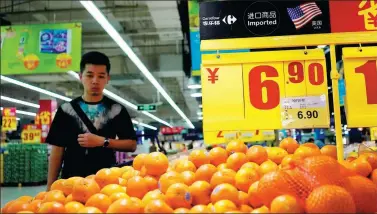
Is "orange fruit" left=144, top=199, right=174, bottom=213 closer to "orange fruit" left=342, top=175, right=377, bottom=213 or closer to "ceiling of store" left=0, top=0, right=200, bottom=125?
"orange fruit" left=342, top=175, right=377, bottom=213

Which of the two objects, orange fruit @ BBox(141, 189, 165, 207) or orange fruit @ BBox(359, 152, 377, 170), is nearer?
orange fruit @ BBox(141, 189, 165, 207)

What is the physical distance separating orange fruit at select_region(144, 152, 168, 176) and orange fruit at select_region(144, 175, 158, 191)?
44 millimetres

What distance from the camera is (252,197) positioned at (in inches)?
54.2

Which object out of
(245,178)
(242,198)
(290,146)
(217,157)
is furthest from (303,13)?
(242,198)

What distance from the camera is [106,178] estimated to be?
1.70 metres

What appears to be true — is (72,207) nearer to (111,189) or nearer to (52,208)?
(52,208)

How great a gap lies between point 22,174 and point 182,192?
1510 centimetres

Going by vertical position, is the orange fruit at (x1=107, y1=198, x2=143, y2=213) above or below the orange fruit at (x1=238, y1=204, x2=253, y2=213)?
above

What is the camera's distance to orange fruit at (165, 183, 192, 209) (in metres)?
1.34

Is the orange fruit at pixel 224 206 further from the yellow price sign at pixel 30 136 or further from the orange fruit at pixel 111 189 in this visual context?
the yellow price sign at pixel 30 136

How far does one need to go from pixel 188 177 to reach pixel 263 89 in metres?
0.85

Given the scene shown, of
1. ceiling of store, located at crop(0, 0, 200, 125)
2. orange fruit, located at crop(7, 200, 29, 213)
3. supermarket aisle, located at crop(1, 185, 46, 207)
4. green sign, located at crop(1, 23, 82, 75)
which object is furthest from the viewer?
ceiling of store, located at crop(0, 0, 200, 125)

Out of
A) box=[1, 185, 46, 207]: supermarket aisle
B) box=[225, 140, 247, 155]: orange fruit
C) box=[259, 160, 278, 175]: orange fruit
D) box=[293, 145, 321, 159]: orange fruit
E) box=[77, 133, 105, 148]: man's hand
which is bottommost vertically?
box=[1, 185, 46, 207]: supermarket aisle

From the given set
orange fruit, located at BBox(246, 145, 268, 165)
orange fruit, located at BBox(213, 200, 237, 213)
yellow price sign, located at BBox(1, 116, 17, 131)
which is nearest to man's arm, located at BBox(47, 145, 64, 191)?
orange fruit, located at BBox(246, 145, 268, 165)
